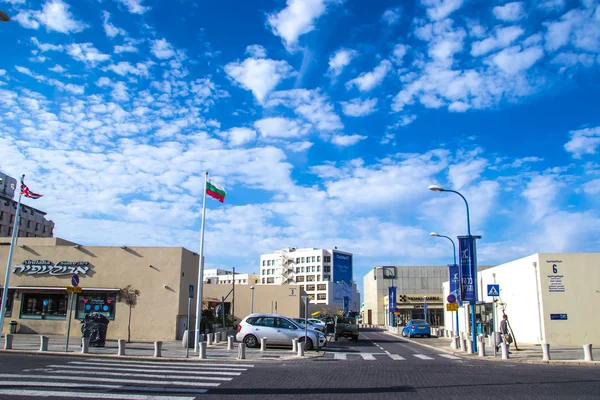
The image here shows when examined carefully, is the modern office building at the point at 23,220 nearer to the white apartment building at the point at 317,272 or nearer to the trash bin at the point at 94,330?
the white apartment building at the point at 317,272

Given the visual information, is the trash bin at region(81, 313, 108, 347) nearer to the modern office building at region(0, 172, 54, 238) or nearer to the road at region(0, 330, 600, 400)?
the road at region(0, 330, 600, 400)

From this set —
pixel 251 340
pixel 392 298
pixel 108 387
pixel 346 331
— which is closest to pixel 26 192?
pixel 251 340

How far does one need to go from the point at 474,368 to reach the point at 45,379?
12655 millimetres

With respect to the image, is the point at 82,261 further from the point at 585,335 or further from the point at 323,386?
the point at 585,335

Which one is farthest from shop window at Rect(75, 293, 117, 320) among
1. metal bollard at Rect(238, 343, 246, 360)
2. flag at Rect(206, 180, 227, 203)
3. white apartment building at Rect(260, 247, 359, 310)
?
white apartment building at Rect(260, 247, 359, 310)

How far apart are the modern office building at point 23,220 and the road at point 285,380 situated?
7306cm

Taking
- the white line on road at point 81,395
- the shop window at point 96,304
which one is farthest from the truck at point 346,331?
the white line on road at point 81,395

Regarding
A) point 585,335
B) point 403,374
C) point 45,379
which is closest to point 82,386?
point 45,379

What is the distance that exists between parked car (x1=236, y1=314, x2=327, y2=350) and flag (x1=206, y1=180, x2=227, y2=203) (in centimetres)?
596

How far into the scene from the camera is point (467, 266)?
82.0ft

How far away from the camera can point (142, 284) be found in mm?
30078

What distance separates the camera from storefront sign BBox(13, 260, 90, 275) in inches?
1201

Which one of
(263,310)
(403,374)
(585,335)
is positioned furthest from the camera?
(263,310)

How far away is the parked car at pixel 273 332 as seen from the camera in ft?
75.9
